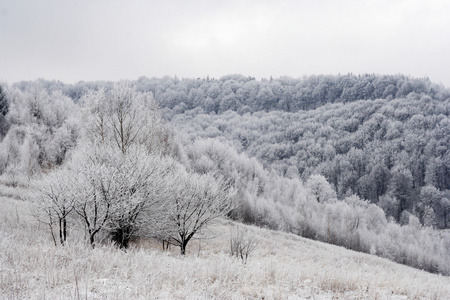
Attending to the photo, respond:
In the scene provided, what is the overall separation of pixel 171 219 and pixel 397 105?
499 ft

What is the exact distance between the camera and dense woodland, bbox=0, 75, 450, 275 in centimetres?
1866

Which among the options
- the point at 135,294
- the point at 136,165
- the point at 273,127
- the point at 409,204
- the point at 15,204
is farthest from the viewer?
the point at 273,127

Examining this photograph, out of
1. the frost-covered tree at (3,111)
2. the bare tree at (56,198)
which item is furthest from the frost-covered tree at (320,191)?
the frost-covered tree at (3,111)

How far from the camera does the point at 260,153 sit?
10881 cm

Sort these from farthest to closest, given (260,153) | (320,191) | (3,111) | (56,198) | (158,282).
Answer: (260,153) < (320,191) < (3,111) < (56,198) < (158,282)

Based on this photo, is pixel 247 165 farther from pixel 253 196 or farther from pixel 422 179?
pixel 422 179

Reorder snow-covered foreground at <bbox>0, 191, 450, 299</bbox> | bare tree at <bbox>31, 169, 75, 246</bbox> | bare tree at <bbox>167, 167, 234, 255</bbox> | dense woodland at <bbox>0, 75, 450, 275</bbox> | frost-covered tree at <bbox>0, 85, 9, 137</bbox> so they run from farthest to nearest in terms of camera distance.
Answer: frost-covered tree at <bbox>0, 85, 9, 137</bbox> → dense woodland at <bbox>0, 75, 450, 275</bbox> → bare tree at <bbox>167, 167, 234, 255</bbox> → bare tree at <bbox>31, 169, 75, 246</bbox> → snow-covered foreground at <bbox>0, 191, 450, 299</bbox>

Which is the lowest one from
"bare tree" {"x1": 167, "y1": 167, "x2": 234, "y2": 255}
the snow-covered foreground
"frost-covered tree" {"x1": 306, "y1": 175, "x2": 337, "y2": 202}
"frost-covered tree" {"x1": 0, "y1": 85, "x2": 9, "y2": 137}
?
"frost-covered tree" {"x1": 306, "y1": 175, "x2": 337, "y2": 202}

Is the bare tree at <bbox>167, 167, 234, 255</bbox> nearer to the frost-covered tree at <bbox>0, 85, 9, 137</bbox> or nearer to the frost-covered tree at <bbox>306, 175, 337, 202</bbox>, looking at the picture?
the frost-covered tree at <bbox>0, 85, 9, 137</bbox>

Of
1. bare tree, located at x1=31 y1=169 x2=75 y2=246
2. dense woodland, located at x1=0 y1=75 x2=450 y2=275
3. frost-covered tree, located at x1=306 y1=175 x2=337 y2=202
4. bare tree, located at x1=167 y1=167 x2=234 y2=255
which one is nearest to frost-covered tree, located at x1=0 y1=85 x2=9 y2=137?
dense woodland, located at x1=0 y1=75 x2=450 y2=275

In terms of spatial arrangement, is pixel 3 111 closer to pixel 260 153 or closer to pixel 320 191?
pixel 320 191

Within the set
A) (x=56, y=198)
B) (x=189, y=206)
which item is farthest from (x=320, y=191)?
(x=56, y=198)

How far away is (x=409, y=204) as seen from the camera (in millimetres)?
95312

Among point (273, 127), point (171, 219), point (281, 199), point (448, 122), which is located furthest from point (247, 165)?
point (448, 122)
